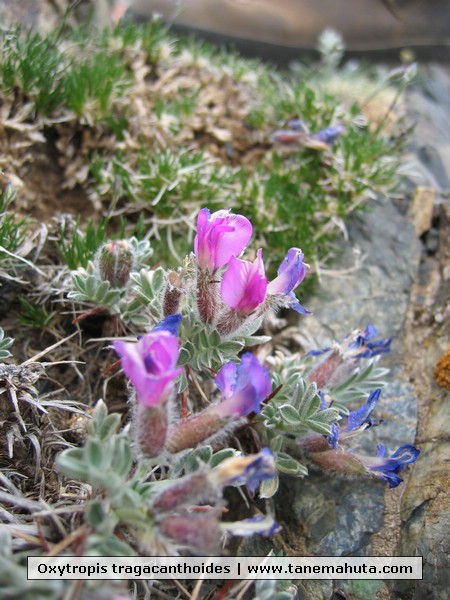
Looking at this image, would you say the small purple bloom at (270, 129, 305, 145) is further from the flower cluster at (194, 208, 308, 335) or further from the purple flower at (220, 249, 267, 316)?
the purple flower at (220, 249, 267, 316)

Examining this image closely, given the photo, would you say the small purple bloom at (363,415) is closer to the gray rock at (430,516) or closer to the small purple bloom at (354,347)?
the small purple bloom at (354,347)

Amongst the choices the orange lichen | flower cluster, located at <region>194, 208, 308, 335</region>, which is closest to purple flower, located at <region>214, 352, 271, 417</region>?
flower cluster, located at <region>194, 208, 308, 335</region>

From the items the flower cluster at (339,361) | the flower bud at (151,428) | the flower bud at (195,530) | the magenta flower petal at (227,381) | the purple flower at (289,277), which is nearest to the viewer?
the flower bud at (195,530)

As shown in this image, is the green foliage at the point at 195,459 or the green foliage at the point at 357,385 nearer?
the green foliage at the point at 195,459

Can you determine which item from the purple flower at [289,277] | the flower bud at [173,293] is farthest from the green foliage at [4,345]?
the purple flower at [289,277]

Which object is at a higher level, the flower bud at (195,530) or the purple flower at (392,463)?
the flower bud at (195,530)

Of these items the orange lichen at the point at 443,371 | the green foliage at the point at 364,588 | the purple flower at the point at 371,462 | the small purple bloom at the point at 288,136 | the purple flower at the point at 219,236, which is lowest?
the green foliage at the point at 364,588

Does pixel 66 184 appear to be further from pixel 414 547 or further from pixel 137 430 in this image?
pixel 414 547

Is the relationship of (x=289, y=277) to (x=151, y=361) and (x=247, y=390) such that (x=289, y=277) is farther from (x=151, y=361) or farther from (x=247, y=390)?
(x=151, y=361)
